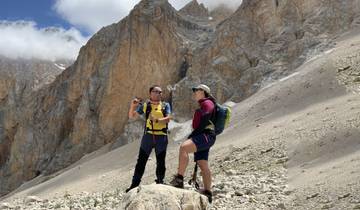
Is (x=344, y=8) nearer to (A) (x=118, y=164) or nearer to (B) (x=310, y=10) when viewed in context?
(B) (x=310, y=10)

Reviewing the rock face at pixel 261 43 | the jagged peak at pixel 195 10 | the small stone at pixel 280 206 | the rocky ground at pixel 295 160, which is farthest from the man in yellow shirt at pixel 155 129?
the jagged peak at pixel 195 10

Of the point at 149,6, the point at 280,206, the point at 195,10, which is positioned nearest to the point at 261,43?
the point at 149,6

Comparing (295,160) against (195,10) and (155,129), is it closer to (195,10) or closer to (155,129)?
(155,129)

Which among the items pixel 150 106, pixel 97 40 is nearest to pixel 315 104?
pixel 150 106

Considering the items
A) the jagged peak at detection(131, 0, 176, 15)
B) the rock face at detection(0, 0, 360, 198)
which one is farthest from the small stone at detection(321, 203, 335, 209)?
the jagged peak at detection(131, 0, 176, 15)

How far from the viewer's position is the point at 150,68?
4734 cm

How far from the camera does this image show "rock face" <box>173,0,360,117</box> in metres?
36.0

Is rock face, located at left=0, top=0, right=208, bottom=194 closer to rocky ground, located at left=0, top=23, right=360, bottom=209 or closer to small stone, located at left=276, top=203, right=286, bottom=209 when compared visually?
rocky ground, located at left=0, top=23, right=360, bottom=209

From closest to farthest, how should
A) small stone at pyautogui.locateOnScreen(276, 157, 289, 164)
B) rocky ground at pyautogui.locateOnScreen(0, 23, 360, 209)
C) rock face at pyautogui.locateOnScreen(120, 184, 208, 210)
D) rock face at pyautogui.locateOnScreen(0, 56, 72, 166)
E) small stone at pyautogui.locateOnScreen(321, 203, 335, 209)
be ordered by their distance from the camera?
rock face at pyautogui.locateOnScreen(120, 184, 208, 210)
small stone at pyautogui.locateOnScreen(321, 203, 335, 209)
rocky ground at pyautogui.locateOnScreen(0, 23, 360, 209)
small stone at pyautogui.locateOnScreen(276, 157, 289, 164)
rock face at pyautogui.locateOnScreen(0, 56, 72, 166)

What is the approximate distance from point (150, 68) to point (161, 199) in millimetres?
39819

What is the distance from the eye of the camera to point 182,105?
135ft

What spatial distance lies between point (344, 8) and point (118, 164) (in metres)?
21.0

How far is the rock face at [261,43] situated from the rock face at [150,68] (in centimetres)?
9

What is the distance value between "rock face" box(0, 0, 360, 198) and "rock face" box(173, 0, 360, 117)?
9 centimetres
